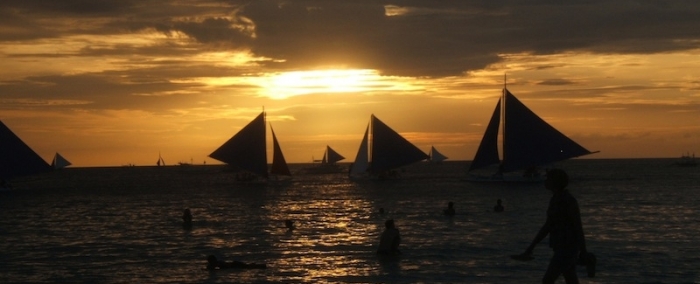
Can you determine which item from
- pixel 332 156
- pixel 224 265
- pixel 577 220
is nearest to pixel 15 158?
pixel 224 265

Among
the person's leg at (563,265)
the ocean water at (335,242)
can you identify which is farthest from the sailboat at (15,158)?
the person's leg at (563,265)

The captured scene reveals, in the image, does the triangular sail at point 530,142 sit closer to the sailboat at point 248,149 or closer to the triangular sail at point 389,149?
the triangular sail at point 389,149

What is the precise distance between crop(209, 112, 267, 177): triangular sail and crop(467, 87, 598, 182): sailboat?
20881 millimetres

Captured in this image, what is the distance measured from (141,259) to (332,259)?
19.9 feet

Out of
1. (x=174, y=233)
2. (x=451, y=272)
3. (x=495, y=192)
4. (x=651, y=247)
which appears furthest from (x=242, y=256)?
(x=495, y=192)

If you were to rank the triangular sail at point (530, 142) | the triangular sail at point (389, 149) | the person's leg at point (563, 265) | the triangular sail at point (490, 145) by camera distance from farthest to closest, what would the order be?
the triangular sail at point (389, 149) < the triangular sail at point (490, 145) < the triangular sail at point (530, 142) < the person's leg at point (563, 265)

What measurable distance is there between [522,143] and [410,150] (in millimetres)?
17684

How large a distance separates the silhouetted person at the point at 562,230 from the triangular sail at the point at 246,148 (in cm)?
7548

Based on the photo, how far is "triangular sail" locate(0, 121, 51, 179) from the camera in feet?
228

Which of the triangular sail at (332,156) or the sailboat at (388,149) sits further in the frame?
the triangular sail at (332,156)

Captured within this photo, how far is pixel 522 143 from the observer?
76.0m

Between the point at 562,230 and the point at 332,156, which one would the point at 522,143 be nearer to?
the point at 562,230

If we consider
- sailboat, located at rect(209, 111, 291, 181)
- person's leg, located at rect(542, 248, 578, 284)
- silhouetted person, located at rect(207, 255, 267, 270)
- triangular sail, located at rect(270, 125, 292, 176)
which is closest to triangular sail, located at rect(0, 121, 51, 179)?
sailboat, located at rect(209, 111, 291, 181)

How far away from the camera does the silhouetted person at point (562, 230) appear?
1318 cm
